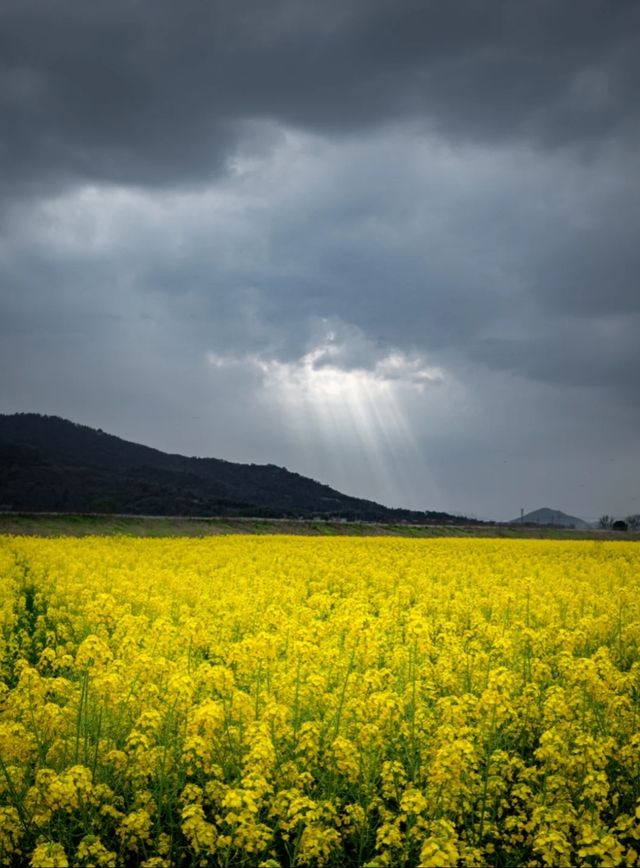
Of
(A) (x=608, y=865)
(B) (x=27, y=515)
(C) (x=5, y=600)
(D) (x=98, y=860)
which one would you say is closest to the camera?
(A) (x=608, y=865)

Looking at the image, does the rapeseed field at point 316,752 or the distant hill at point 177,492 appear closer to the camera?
the rapeseed field at point 316,752

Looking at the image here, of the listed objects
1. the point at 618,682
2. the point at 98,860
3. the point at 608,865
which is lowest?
the point at 98,860

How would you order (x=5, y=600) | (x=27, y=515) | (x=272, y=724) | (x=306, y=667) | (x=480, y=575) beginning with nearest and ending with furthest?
1. (x=272, y=724)
2. (x=306, y=667)
3. (x=5, y=600)
4. (x=480, y=575)
5. (x=27, y=515)

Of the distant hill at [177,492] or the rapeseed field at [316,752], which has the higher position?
the distant hill at [177,492]

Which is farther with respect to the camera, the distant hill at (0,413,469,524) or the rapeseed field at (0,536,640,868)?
the distant hill at (0,413,469,524)

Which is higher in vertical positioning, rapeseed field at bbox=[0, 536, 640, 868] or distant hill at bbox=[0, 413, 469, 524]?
distant hill at bbox=[0, 413, 469, 524]

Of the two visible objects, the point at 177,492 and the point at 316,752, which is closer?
the point at 316,752

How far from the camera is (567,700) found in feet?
29.0

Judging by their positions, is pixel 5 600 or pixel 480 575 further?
pixel 480 575

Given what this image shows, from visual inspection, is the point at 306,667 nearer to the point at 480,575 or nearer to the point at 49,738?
the point at 49,738

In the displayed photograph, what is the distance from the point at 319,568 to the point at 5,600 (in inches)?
446

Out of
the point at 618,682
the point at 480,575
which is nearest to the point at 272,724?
the point at 618,682

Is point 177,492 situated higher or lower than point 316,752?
higher

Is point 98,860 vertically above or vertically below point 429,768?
below
